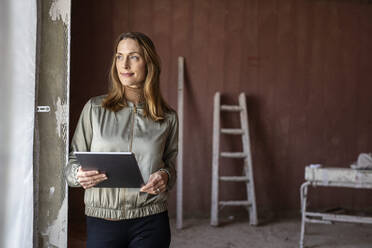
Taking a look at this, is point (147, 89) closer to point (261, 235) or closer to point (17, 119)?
point (17, 119)

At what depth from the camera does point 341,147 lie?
18.4 ft

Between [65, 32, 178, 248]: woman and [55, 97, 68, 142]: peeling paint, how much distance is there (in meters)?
0.58

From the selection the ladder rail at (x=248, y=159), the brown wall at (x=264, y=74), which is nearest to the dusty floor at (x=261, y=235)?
the ladder rail at (x=248, y=159)

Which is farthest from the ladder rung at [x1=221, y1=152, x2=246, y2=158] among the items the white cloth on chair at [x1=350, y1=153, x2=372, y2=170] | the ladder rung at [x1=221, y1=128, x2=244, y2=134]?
the white cloth on chair at [x1=350, y1=153, x2=372, y2=170]

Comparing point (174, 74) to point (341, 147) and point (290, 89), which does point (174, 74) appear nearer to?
point (290, 89)

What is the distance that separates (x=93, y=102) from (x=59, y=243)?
920mm

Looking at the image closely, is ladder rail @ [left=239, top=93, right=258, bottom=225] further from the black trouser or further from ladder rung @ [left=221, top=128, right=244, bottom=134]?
the black trouser

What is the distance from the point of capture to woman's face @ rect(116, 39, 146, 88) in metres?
1.56

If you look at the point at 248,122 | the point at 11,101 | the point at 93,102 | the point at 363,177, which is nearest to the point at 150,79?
the point at 93,102

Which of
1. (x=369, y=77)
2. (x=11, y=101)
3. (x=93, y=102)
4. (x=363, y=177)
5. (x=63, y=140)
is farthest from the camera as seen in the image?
(x=369, y=77)

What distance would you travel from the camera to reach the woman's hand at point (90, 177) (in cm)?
141

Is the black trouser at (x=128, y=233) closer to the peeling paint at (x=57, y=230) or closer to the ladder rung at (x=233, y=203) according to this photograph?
the peeling paint at (x=57, y=230)

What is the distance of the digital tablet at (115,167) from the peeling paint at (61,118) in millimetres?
734

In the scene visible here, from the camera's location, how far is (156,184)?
4.85ft
